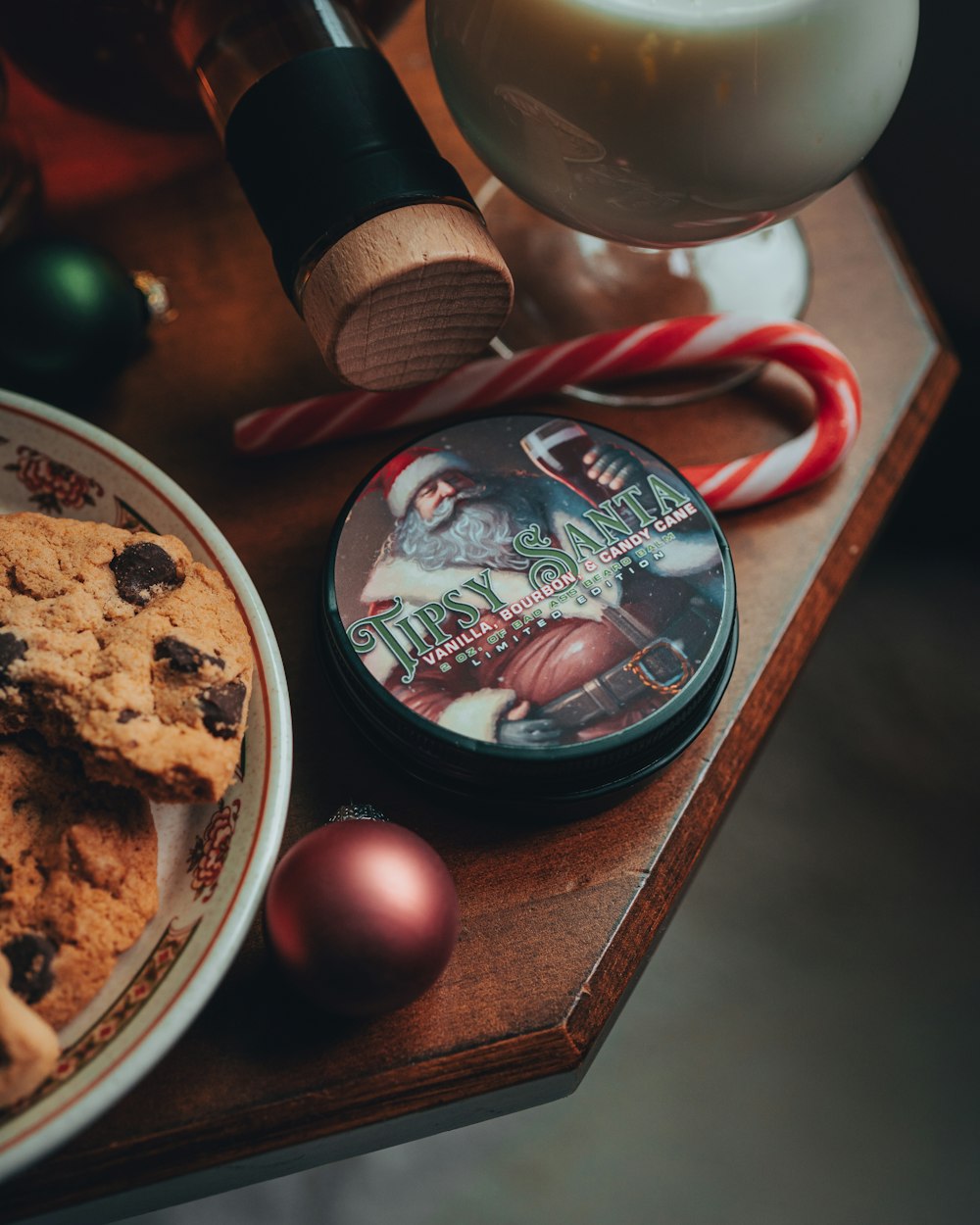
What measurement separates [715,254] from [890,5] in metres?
0.30

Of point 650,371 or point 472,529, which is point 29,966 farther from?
point 650,371

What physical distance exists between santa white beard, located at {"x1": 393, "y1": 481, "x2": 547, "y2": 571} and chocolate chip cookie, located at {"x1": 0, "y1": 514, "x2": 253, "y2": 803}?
0.40 feet

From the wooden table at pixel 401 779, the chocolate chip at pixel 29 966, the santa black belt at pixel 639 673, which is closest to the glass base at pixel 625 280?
the wooden table at pixel 401 779

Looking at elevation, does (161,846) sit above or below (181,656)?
below

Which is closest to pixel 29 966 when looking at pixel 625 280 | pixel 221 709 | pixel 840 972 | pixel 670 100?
pixel 221 709

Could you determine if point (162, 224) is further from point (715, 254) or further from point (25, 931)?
point (25, 931)

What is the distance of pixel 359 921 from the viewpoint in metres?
0.56

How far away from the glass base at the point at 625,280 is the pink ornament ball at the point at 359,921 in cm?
44

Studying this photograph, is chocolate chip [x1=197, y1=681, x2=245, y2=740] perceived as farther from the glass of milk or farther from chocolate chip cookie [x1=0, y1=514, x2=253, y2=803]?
the glass of milk

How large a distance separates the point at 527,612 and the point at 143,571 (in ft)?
0.74

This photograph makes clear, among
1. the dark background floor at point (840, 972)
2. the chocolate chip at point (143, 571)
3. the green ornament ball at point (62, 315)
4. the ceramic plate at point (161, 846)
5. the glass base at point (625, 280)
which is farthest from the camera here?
the dark background floor at point (840, 972)

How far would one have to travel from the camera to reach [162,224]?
2.95 feet

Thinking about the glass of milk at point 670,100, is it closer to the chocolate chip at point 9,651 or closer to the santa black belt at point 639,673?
the santa black belt at point 639,673

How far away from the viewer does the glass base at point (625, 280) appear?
2.84 feet
